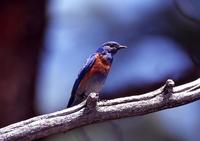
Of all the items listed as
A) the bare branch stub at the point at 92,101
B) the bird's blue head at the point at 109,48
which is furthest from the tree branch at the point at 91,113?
the bird's blue head at the point at 109,48

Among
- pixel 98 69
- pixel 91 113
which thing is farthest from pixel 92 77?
pixel 91 113

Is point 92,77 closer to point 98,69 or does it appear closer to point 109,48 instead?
point 98,69

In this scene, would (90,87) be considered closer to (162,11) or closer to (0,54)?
(0,54)

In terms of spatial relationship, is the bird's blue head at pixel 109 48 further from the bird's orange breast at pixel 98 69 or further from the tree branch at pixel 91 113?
the tree branch at pixel 91 113

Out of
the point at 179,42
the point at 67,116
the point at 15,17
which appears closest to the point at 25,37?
the point at 15,17

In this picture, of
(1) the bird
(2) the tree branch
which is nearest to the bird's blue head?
(1) the bird
